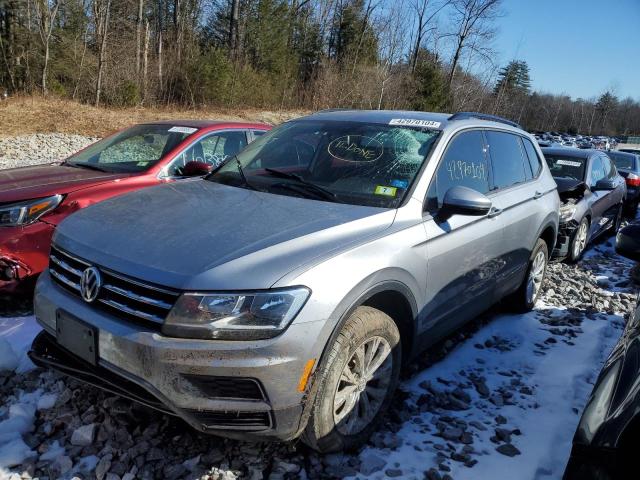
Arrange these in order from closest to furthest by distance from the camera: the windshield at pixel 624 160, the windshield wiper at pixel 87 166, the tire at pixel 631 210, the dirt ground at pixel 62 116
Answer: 1. the windshield wiper at pixel 87 166
2. the tire at pixel 631 210
3. the windshield at pixel 624 160
4. the dirt ground at pixel 62 116

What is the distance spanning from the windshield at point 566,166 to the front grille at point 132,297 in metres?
7.46

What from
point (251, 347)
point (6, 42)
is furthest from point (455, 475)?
point (6, 42)

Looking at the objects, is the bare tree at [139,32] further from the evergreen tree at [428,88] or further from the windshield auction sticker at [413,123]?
the windshield auction sticker at [413,123]

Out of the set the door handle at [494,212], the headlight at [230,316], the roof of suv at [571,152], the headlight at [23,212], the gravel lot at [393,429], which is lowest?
the gravel lot at [393,429]

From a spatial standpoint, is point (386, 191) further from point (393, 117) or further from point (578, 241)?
point (578, 241)

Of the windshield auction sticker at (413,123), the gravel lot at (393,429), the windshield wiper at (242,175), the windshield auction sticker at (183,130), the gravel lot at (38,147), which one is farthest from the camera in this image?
the gravel lot at (38,147)

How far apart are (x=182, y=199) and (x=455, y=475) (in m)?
2.15

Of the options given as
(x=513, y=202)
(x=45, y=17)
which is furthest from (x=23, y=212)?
(x=45, y=17)

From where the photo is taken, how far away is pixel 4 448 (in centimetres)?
246

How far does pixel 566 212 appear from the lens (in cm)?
676

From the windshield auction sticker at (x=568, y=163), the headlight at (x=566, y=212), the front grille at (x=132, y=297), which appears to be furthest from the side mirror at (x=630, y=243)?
the windshield auction sticker at (x=568, y=163)

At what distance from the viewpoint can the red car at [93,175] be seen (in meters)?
3.81

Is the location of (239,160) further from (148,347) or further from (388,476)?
(388,476)

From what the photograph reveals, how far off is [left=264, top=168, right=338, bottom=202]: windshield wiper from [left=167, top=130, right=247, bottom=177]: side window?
1802 millimetres
